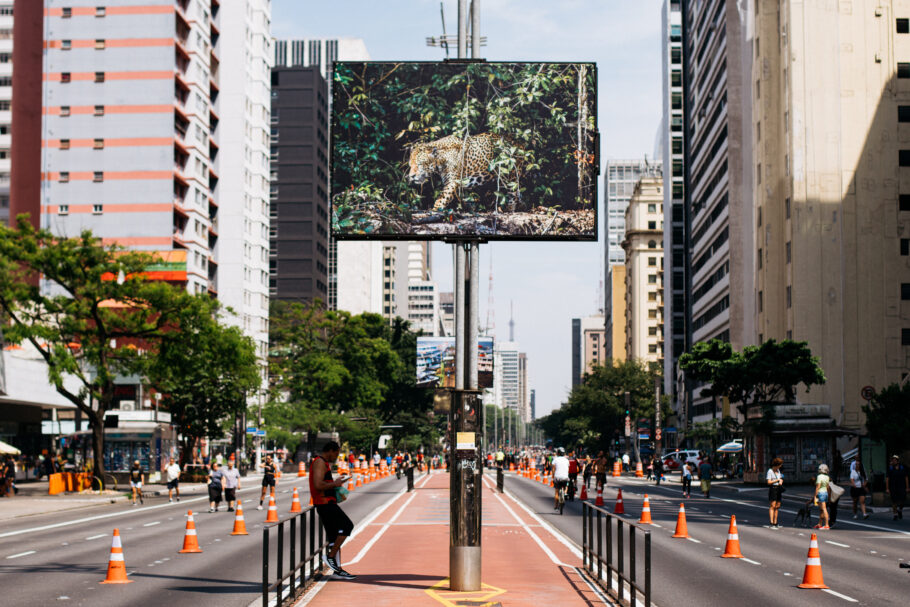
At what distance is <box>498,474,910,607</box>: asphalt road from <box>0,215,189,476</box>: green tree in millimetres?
20928

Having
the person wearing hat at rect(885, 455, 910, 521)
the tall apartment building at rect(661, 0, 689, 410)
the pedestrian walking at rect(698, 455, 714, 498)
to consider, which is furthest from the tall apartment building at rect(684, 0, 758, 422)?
the person wearing hat at rect(885, 455, 910, 521)

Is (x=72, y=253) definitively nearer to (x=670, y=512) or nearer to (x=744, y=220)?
(x=670, y=512)

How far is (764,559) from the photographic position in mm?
23609

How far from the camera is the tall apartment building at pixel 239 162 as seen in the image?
4434 inches

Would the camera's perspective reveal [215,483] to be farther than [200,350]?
No

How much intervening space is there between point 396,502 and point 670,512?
10.8m

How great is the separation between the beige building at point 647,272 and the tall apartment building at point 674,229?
2295 cm

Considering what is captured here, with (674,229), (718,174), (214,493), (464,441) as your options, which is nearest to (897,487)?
(214,493)

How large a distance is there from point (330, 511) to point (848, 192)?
71.0 meters

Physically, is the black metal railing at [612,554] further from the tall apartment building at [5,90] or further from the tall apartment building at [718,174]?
the tall apartment building at [5,90]

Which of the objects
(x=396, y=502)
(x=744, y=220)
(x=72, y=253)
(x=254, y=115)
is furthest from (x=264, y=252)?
(x=396, y=502)

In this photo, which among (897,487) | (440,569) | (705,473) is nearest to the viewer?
(440,569)

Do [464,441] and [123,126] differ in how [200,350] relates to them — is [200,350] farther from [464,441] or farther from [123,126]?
[123,126]

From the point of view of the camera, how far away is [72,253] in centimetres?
5319
